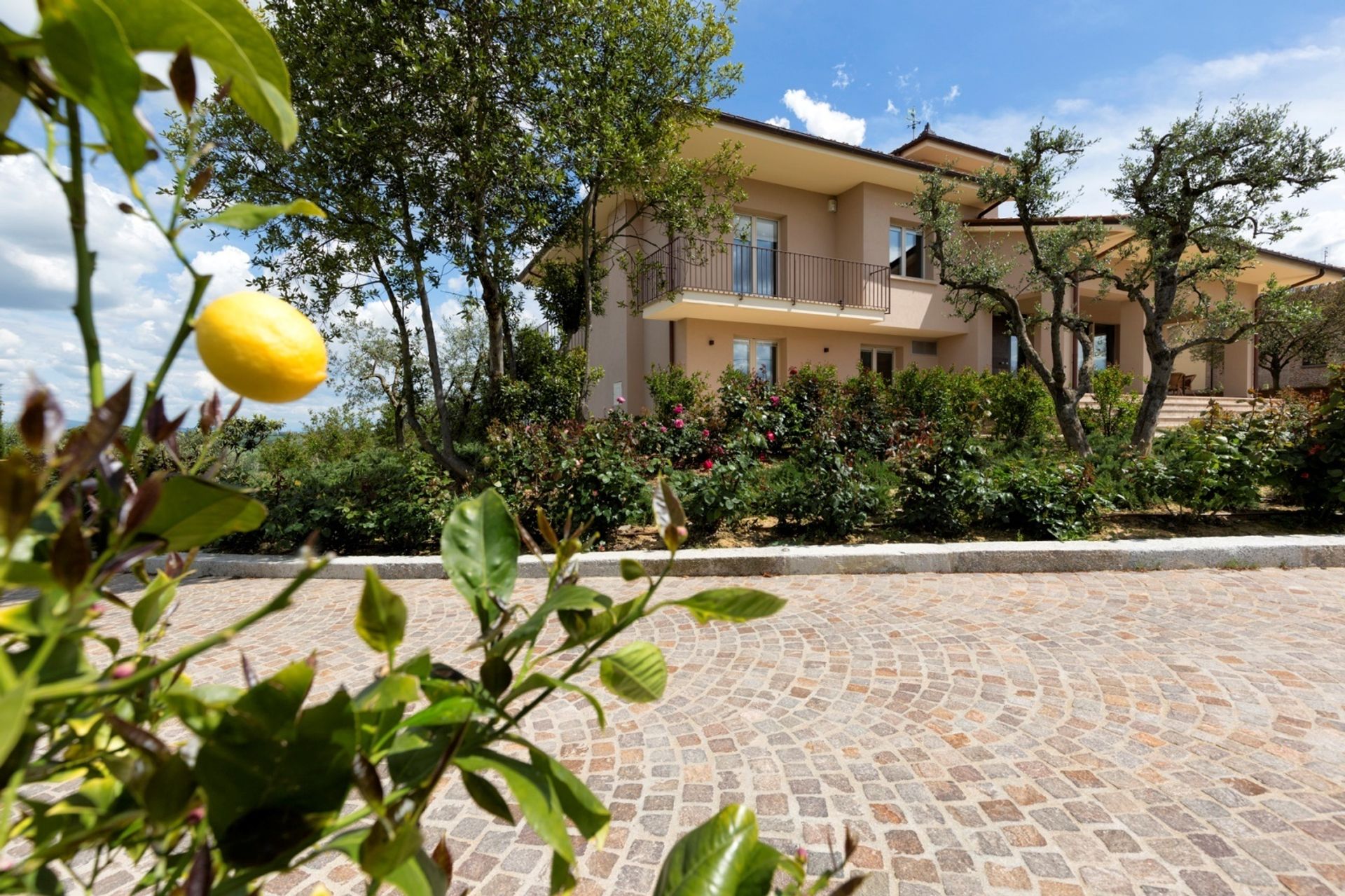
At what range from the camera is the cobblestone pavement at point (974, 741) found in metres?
2.01

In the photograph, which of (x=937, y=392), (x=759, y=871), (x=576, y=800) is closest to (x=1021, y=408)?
(x=937, y=392)

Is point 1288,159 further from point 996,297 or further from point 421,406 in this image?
point 421,406

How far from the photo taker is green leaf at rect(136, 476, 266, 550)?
1.25 feet

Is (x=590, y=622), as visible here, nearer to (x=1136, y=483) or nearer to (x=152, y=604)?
(x=152, y=604)

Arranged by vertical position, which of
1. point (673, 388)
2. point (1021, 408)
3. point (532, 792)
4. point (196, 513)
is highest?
point (673, 388)

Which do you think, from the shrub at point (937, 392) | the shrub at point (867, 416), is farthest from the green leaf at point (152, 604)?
the shrub at point (937, 392)

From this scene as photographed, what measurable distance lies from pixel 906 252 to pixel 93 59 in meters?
17.7

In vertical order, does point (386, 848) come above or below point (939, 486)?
above

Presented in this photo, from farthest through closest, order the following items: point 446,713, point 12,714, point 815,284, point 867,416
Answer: point 815,284 → point 867,416 → point 446,713 → point 12,714

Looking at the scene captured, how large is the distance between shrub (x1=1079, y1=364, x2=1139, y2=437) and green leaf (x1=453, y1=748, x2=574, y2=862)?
14.0m

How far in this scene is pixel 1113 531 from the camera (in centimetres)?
639

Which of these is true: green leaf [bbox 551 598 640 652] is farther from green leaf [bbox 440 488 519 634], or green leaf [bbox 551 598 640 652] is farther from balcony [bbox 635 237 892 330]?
balcony [bbox 635 237 892 330]

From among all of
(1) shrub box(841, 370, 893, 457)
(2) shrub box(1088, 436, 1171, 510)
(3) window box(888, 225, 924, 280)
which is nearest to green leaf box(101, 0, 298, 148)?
(1) shrub box(841, 370, 893, 457)

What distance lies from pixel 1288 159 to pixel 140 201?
12.6 metres
